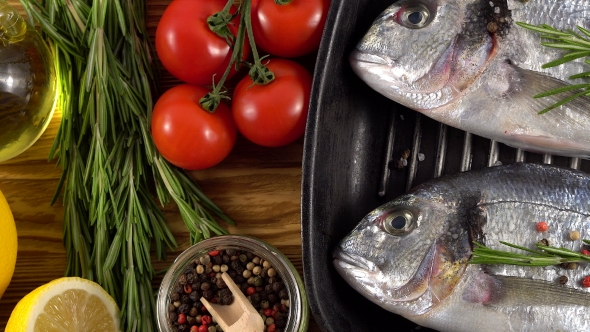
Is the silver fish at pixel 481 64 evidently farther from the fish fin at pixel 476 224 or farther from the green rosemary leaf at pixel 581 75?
the fish fin at pixel 476 224

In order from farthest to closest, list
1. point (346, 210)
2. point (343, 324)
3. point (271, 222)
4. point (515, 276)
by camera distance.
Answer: point (271, 222) < point (346, 210) < point (343, 324) < point (515, 276)

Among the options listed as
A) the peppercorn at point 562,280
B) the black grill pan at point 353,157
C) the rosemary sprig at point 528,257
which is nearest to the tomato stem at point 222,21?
the black grill pan at point 353,157

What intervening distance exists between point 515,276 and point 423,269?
7.6 inches

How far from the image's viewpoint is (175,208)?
185 centimetres

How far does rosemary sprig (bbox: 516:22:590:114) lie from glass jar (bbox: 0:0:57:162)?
3.67 ft

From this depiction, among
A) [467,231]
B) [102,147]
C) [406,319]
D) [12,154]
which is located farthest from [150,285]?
[467,231]

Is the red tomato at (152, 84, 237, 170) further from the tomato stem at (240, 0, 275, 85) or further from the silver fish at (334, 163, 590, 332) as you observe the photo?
the silver fish at (334, 163, 590, 332)

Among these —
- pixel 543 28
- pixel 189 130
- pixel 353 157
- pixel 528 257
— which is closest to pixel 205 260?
pixel 189 130

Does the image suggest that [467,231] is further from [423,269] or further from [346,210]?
[346,210]

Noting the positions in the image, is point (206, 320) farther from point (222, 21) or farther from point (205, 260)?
point (222, 21)

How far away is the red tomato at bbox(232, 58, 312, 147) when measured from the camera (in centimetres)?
166

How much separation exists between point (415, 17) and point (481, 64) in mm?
180

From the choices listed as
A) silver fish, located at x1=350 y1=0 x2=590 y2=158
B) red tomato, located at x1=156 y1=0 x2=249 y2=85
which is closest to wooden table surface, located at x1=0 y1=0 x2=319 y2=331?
red tomato, located at x1=156 y1=0 x2=249 y2=85

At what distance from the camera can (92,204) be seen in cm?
172
